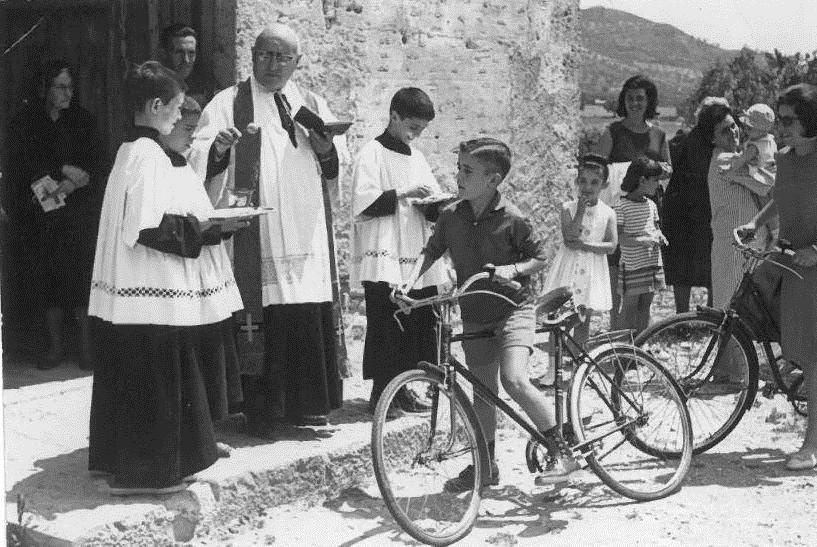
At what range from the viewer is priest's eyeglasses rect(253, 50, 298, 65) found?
553 centimetres

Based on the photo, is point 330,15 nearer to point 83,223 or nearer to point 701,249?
point 83,223

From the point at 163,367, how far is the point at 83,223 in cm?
292

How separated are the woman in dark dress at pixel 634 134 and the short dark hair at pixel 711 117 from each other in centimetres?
29

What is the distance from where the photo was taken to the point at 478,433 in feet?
16.2

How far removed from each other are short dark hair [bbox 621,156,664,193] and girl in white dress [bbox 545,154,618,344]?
42 cm

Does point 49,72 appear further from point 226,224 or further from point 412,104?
point 226,224

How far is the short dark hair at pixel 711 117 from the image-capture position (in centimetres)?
830

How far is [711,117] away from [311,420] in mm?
4090

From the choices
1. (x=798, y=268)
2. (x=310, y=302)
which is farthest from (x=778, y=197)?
(x=310, y=302)

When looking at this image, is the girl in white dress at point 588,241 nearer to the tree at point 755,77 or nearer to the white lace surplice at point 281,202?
the white lace surplice at point 281,202

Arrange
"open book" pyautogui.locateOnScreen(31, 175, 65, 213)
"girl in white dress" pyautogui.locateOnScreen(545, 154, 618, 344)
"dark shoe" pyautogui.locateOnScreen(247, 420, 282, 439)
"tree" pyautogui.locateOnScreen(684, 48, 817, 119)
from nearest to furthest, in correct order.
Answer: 1. "dark shoe" pyautogui.locateOnScreen(247, 420, 282, 439)
2. "open book" pyautogui.locateOnScreen(31, 175, 65, 213)
3. "girl in white dress" pyautogui.locateOnScreen(545, 154, 618, 344)
4. "tree" pyautogui.locateOnScreen(684, 48, 817, 119)

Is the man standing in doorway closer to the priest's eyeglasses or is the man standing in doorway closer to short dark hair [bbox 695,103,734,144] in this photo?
the priest's eyeglasses

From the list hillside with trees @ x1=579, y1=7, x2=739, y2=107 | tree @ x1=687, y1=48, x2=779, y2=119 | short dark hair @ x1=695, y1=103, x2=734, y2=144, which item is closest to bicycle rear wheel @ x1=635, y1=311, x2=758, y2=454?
short dark hair @ x1=695, y1=103, x2=734, y2=144

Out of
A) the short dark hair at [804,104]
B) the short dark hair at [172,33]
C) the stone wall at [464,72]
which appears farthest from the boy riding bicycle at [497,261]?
the stone wall at [464,72]
